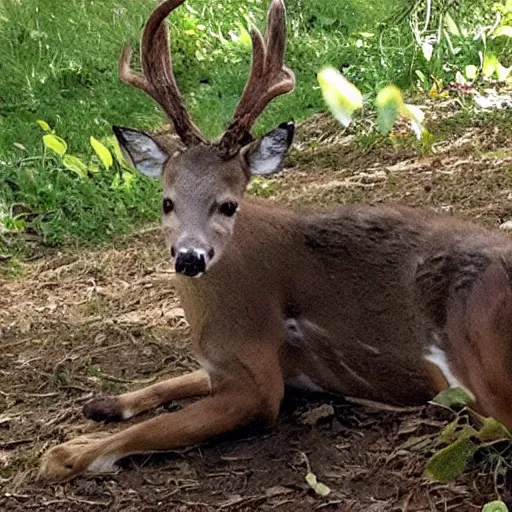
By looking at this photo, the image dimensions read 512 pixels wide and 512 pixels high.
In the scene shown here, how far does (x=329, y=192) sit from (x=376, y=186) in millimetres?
266

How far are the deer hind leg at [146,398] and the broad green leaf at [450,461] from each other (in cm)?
132

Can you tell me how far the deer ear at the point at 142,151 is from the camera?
421cm

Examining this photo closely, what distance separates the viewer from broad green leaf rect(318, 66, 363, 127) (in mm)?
3219

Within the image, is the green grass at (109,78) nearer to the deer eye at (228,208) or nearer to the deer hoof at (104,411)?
the deer hoof at (104,411)

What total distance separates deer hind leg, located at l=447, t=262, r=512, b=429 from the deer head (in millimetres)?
870

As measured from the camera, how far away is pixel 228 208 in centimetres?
406

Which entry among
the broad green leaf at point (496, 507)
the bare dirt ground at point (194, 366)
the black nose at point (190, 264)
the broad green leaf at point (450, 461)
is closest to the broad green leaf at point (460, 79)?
the bare dirt ground at point (194, 366)

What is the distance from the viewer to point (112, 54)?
9242 millimetres

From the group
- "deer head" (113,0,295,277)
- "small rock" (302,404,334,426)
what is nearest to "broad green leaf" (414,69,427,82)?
"deer head" (113,0,295,277)

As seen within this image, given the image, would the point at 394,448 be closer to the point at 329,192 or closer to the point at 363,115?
the point at 329,192

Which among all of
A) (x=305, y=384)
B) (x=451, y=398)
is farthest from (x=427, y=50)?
(x=451, y=398)

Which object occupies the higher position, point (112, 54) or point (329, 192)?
point (112, 54)

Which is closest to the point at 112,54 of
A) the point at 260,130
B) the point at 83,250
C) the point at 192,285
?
the point at 260,130

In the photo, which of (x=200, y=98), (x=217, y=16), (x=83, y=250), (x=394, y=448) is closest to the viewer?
(x=394, y=448)
